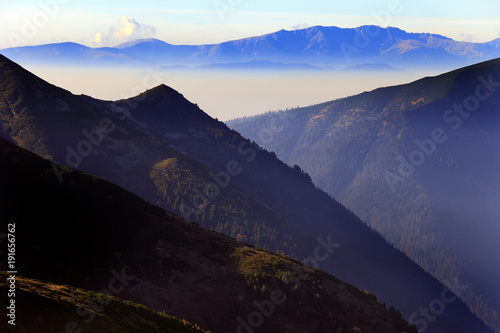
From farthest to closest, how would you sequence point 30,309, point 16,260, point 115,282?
point 115,282 < point 16,260 < point 30,309

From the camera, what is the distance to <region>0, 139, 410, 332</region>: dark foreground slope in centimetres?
6112

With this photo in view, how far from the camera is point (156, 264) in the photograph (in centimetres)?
6994

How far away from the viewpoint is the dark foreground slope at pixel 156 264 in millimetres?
61125

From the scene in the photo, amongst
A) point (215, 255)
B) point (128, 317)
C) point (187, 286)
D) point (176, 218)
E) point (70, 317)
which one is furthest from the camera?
point (176, 218)

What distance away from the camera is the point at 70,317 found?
A: 3666 centimetres

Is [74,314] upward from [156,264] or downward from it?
downward

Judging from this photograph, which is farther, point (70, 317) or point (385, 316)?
point (385, 316)

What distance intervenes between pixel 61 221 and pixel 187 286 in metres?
22.6

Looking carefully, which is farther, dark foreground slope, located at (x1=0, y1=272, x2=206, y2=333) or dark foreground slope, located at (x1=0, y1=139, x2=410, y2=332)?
dark foreground slope, located at (x1=0, y1=139, x2=410, y2=332)

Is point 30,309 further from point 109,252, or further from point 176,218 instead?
point 176,218

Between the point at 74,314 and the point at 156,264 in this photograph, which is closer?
the point at 74,314

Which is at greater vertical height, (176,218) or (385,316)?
(176,218)

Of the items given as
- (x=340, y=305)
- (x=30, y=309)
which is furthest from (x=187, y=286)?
(x=30, y=309)

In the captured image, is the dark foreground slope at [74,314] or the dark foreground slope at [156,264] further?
the dark foreground slope at [156,264]
